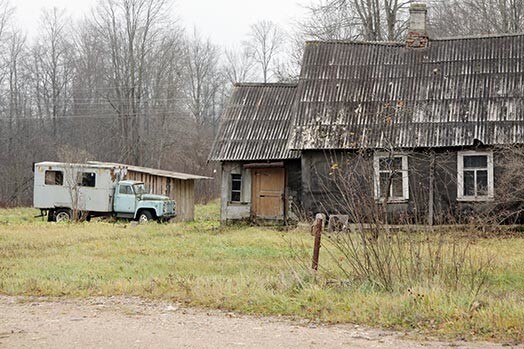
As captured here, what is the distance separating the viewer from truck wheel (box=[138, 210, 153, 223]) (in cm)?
2908

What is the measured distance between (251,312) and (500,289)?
394cm

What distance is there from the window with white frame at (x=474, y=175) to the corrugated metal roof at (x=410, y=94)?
646 millimetres

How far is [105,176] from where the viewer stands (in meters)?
29.9

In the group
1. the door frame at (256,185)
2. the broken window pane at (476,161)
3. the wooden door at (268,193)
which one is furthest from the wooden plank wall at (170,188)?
the broken window pane at (476,161)

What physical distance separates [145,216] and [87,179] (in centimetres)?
302

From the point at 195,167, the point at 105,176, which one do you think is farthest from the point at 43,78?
the point at 105,176

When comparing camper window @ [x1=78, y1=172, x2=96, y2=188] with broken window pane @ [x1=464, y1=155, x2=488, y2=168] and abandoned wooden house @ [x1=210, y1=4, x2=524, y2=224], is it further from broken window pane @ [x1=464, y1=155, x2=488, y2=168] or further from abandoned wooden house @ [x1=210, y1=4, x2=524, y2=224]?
broken window pane @ [x1=464, y1=155, x2=488, y2=168]

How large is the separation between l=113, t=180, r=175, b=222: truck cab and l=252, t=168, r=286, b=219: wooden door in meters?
5.14

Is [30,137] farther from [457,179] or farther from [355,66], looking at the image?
[457,179]

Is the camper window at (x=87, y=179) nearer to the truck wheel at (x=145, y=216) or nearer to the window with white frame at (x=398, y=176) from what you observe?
the truck wheel at (x=145, y=216)

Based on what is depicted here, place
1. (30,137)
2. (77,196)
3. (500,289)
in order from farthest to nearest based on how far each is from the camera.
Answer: (30,137) → (77,196) → (500,289)

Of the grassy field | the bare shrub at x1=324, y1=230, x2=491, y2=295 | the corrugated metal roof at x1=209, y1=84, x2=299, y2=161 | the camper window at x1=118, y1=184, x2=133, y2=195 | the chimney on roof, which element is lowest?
the grassy field

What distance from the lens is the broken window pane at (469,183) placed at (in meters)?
21.9

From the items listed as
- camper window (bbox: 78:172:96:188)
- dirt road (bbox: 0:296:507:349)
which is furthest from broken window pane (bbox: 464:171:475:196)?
camper window (bbox: 78:172:96:188)
